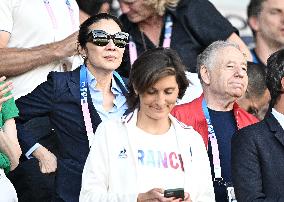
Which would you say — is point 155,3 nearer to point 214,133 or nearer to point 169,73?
point 214,133

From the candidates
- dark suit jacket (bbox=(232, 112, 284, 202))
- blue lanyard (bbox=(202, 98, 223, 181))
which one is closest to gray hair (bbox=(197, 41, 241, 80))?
blue lanyard (bbox=(202, 98, 223, 181))

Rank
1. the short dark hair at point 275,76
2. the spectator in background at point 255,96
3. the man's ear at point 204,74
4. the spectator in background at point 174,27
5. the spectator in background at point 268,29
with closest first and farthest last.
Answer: the short dark hair at point 275,76
the man's ear at point 204,74
the spectator in background at point 255,96
the spectator in background at point 174,27
the spectator in background at point 268,29

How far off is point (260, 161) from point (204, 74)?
1.22 meters

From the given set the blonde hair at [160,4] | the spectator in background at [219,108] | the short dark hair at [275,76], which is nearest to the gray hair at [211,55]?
the spectator in background at [219,108]

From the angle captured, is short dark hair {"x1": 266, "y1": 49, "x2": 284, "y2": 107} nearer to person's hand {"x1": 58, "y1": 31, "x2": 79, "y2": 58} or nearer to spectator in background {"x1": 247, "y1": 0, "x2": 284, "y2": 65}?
person's hand {"x1": 58, "y1": 31, "x2": 79, "y2": 58}

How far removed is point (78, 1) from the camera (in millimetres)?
8180

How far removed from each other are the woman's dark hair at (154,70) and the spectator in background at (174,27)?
1.91 metres

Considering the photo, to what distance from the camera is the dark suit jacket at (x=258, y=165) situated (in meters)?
5.72

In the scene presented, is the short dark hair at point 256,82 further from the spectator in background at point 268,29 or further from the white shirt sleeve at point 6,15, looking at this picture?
the white shirt sleeve at point 6,15

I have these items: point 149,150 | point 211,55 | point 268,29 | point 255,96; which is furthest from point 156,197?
point 268,29

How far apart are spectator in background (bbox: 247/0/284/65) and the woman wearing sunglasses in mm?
2128

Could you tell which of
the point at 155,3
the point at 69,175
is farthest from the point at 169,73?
the point at 155,3

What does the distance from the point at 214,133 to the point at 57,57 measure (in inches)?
49.0

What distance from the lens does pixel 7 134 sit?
6.24m
